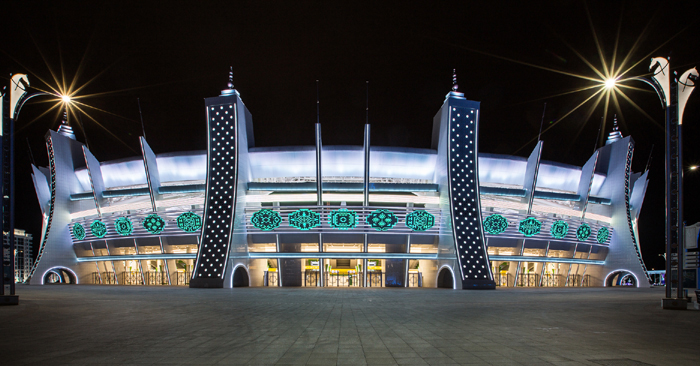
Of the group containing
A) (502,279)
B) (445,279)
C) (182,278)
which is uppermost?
(445,279)

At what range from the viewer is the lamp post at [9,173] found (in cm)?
1712

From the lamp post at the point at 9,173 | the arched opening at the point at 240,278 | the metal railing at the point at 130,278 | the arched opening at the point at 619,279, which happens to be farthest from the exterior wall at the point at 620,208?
the metal railing at the point at 130,278

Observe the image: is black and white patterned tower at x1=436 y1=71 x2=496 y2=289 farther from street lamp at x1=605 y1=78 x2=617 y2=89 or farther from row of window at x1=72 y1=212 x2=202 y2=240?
row of window at x1=72 y1=212 x2=202 y2=240

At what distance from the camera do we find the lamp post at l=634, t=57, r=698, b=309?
15789mm

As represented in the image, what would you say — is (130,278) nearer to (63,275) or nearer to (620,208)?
(63,275)

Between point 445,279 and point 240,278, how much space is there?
1727cm

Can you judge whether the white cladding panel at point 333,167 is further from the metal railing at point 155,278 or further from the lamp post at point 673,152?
the lamp post at point 673,152

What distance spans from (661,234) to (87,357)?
88.9 meters

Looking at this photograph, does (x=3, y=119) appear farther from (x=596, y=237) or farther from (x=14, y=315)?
(x=596, y=237)

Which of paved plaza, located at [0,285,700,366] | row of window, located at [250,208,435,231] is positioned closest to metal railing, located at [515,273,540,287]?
row of window, located at [250,208,435,231]

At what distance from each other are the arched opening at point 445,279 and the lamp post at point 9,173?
2766 cm

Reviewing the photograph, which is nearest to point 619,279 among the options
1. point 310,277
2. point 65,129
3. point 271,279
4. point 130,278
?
point 310,277

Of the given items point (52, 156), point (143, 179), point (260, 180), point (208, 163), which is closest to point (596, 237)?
point (260, 180)

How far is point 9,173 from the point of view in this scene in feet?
57.7
